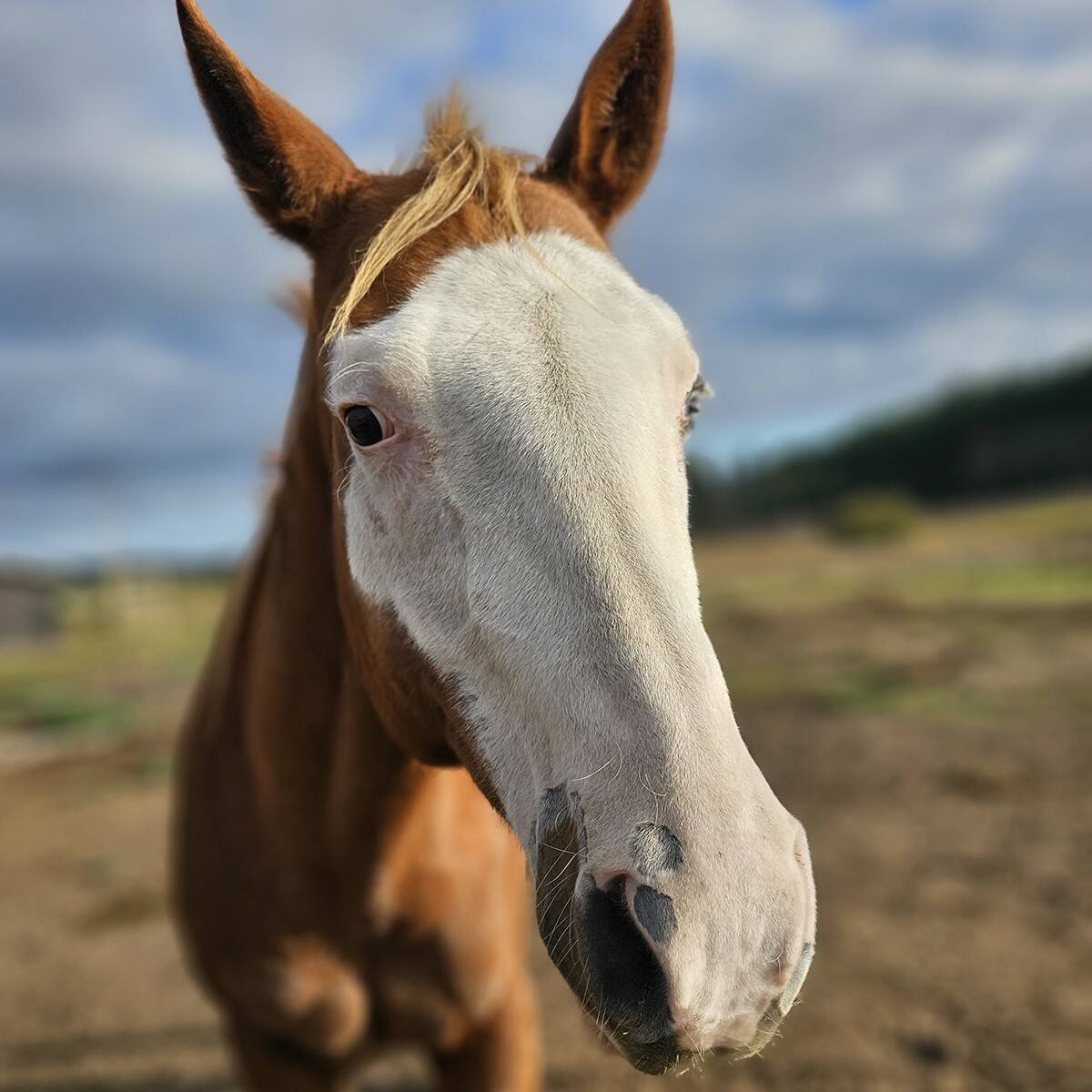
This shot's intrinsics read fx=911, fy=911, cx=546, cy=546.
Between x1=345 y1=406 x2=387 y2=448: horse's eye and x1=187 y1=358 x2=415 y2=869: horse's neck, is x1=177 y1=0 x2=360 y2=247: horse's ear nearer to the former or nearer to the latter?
x1=187 y1=358 x2=415 y2=869: horse's neck

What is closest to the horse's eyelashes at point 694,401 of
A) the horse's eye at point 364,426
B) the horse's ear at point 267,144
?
the horse's eye at point 364,426

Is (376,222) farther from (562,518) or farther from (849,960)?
(849,960)

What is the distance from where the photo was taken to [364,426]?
1.60 metres

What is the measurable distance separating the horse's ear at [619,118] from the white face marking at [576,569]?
0.43m

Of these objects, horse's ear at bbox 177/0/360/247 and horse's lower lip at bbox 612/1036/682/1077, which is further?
horse's ear at bbox 177/0/360/247

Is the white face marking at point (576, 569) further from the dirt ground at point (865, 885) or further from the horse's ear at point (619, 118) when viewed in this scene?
the dirt ground at point (865, 885)

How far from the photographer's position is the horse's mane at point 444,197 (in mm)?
1642

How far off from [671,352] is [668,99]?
0.87 metres

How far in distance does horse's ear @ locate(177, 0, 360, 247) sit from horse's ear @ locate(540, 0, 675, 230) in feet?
1.62

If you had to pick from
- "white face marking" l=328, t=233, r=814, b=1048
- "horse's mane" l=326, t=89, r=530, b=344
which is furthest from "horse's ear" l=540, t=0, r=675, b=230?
"white face marking" l=328, t=233, r=814, b=1048

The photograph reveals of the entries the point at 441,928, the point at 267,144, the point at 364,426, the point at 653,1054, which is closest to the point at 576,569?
the point at 364,426

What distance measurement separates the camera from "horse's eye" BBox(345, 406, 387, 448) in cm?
158

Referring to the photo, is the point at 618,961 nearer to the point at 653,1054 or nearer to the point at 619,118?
the point at 653,1054

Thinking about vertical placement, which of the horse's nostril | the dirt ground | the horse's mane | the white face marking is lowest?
the dirt ground
